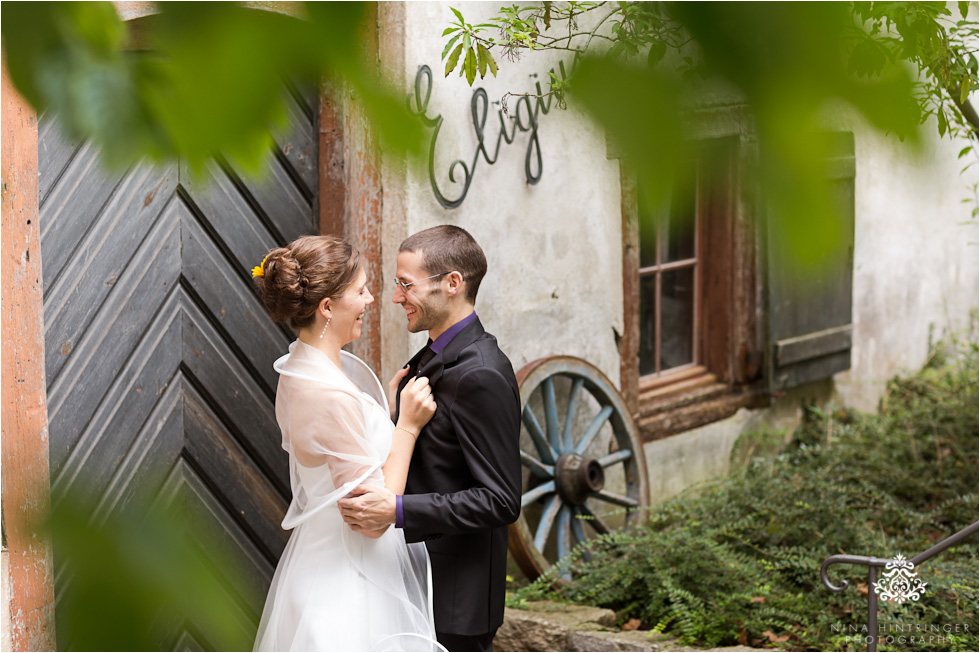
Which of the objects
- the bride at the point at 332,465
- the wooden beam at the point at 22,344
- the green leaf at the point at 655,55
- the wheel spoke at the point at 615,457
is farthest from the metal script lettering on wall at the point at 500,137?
the green leaf at the point at 655,55

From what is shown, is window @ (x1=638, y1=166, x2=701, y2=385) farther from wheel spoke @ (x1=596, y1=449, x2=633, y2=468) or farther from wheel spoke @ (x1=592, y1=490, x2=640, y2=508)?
wheel spoke @ (x1=592, y1=490, x2=640, y2=508)

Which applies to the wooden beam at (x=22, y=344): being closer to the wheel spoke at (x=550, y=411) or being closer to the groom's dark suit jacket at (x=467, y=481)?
the groom's dark suit jacket at (x=467, y=481)

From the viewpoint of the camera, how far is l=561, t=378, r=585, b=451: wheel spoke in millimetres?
4039

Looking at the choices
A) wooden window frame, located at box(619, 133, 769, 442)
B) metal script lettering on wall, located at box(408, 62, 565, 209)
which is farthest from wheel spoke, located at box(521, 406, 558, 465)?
metal script lettering on wall, located at box(408, 62, 565, 209)

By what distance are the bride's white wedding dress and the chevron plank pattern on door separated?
1.79 feet

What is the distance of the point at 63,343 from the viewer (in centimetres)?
289

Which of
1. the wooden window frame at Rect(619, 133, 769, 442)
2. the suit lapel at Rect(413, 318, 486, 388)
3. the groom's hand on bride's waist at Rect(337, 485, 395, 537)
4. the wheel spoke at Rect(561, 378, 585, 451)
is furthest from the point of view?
the wooden window frame at Rect(619, 133, 769, 442)

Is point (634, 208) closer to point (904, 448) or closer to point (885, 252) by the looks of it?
point (904, 448)

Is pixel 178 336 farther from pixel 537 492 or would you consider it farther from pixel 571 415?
pixel 571 415

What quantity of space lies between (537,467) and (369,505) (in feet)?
6.02

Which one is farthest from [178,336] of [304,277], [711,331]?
[711,331]

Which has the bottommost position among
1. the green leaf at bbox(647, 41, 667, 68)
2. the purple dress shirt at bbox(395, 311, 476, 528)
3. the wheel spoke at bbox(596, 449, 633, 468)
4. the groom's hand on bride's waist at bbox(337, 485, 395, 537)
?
the wheel spoke at bbox(596, 449, 633, 468)

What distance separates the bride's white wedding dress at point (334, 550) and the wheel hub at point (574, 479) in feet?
5.52

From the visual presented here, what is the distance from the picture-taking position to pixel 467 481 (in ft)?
7.45
